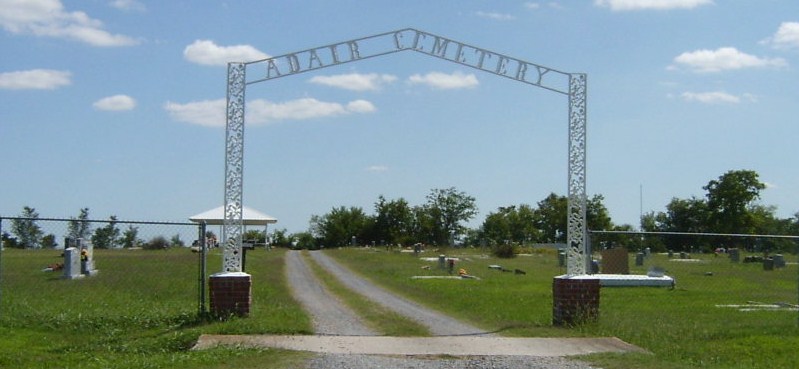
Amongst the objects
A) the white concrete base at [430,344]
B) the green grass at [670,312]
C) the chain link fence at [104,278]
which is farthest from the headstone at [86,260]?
the white concrete base at [430,344]

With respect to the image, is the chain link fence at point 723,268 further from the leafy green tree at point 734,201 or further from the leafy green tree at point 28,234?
the leafy green tree at point 734,201

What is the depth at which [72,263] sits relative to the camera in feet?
76.2

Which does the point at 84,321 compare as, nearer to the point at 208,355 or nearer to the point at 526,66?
the point at 208,355

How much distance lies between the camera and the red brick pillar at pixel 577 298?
14.1 m

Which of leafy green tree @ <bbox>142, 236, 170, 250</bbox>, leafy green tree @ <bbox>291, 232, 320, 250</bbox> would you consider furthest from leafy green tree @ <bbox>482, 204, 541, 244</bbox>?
leafy green tree @ <bbox>142, 236, 170, 250</bbox>

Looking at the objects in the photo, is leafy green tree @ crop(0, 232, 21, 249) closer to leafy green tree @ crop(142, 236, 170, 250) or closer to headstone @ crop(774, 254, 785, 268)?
leafy green tree @ crop(142, 236, 170, 250)

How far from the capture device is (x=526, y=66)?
14602 mm

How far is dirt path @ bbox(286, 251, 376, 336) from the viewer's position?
1369 centimetres

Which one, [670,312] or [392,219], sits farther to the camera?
[392,219]

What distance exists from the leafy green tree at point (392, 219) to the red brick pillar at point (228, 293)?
245 feet

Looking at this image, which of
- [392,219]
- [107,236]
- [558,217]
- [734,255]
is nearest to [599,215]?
[558,217]

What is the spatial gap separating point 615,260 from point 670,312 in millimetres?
6815

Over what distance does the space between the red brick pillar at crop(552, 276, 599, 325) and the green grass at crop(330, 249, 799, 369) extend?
0.77 ft

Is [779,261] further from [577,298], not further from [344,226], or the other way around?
[344,226]
